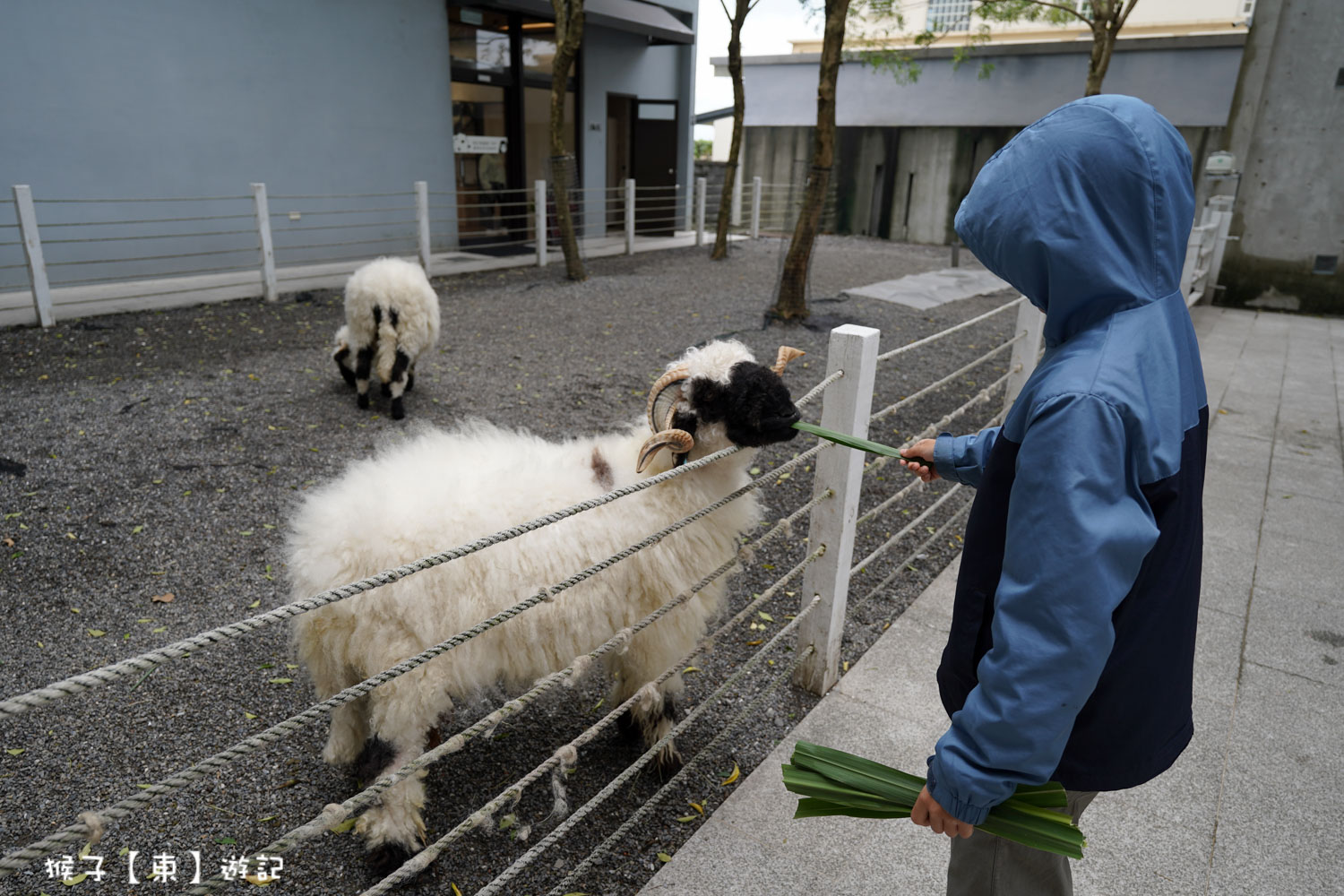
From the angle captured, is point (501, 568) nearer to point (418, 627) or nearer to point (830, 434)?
point (418, 627)

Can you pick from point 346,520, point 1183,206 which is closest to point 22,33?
point 346,520

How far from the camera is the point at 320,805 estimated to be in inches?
102

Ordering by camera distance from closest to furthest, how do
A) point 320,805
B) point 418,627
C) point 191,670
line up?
point 418,627 < point 320,805 < point 191,670

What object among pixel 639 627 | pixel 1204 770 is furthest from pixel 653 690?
pixel 1204 770

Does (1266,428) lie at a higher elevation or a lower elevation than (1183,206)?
lower

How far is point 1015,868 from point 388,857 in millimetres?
1747

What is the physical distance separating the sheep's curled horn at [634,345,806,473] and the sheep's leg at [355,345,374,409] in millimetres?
4299

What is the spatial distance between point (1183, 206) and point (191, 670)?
370 centimetres

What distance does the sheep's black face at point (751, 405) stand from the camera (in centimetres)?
246

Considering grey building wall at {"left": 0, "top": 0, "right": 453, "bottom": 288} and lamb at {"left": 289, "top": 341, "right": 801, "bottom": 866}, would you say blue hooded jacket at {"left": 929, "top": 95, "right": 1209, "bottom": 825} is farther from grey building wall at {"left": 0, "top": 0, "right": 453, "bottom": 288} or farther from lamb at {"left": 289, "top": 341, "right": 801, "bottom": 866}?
grey building wall at {"left": 0, "top": 0, "right": 453, "bottom": 288}

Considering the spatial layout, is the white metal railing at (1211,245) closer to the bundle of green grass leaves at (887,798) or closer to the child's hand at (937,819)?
the bundle of green grass leaves at (887,798)

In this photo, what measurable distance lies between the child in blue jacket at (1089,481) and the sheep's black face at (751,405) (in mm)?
1021

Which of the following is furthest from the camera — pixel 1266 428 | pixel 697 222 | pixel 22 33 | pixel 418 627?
pixel 697 222

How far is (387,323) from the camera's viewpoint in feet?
20.2
